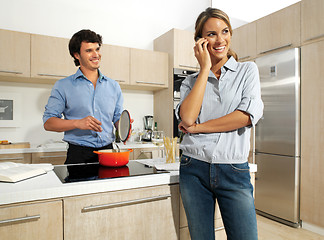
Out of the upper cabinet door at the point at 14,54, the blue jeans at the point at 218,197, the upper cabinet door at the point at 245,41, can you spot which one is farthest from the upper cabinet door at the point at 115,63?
the blue jeans at the point at 218,197

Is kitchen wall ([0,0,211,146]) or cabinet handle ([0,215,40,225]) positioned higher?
kitchen wall ([0,0,211,146])

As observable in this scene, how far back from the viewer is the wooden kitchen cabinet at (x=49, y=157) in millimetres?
2750

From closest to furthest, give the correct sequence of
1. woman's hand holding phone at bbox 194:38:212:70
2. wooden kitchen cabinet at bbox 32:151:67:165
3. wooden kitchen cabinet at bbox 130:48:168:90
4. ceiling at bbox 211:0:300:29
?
woman's hand holding phone at bbox 194:38:212:70 → wooden kitchen cabinet at bbox 32:151:67:165 → wooden kitchen cabinet at bbox 130:48:168:90 → ceiling at bbox 211:0:300:29

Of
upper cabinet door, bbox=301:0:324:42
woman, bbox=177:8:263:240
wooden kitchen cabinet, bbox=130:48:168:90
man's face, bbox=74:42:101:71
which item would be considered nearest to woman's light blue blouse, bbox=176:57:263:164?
woman, bbox=177:8:263:240

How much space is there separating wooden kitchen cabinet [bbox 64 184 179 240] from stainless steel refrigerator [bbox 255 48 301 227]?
213 centimetres

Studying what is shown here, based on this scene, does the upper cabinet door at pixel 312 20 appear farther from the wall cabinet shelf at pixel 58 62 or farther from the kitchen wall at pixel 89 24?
the kitchen wall at pixel 89 24

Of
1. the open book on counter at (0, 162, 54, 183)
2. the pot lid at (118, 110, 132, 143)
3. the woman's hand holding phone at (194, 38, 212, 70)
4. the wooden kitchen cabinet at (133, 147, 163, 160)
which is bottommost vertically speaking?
the wooden kitchen cabinet at (133, 147, 163, 160)

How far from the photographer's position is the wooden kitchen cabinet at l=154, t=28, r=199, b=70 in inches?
143

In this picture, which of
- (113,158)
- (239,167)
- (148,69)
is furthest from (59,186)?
(148,69)

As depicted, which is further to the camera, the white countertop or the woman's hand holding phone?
the woman's hand holding phone

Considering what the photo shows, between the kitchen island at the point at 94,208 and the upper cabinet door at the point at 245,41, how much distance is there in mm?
2671

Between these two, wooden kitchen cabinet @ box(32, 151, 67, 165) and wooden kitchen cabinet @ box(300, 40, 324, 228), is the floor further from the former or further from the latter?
wooden kitchen cabinet @ box(32, 151, 67, 165)

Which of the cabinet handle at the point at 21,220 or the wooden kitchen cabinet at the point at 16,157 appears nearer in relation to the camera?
the cabinet handle at the point at 21,220

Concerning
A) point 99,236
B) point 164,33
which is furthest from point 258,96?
point 164,33
